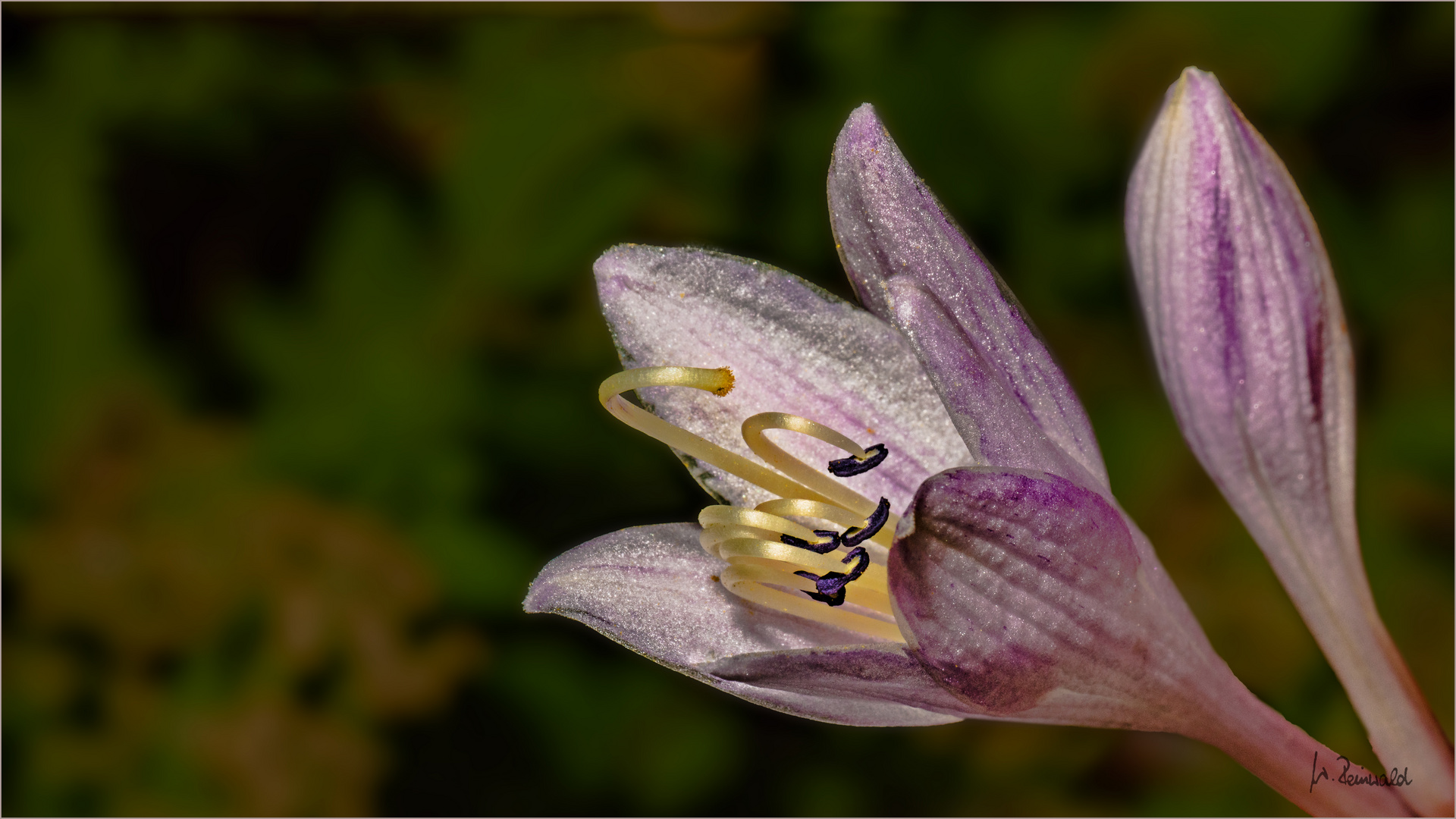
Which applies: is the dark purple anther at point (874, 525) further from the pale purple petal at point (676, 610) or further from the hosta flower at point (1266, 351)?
the hosta flower at point (1266, 351)

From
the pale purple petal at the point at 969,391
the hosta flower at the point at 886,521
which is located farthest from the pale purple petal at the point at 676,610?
the pale purple petal at the point at 969,391

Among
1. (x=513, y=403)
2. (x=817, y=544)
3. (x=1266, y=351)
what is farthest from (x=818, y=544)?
(x=513, y=403)

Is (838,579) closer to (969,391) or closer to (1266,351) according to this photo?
(969,391)

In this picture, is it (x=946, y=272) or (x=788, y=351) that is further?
(x=788, y=351)

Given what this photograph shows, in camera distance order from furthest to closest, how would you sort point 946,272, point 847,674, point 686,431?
point 686,431 → point 946,272 → point 847,674
